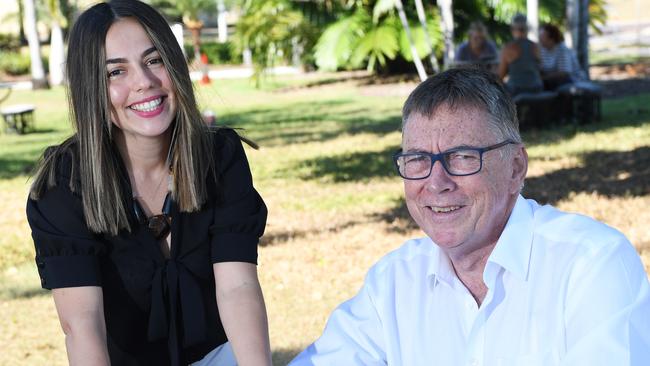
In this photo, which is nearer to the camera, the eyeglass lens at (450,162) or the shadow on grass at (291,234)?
the eyeglass lens at (450,162)

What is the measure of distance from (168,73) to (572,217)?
1341mm

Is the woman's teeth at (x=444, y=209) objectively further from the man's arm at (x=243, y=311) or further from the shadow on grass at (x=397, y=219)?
the shadow on grass at (x=397, y=219)

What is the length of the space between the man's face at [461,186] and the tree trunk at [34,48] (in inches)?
1242

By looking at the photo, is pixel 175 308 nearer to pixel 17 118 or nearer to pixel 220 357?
pixel 220 357

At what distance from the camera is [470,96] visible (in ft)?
8.02

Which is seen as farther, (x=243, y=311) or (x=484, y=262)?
(x=243, y=311)

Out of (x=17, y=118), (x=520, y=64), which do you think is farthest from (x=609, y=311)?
(x=17, y=118)

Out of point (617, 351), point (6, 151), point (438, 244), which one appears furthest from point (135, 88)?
point (6, 151)

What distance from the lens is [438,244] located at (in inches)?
99.2

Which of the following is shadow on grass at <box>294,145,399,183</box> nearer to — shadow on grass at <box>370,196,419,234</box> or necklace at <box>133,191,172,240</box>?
shadow on grass at <box>370,196,419,234</box>

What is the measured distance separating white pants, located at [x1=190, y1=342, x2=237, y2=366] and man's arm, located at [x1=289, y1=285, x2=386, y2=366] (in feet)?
2.70

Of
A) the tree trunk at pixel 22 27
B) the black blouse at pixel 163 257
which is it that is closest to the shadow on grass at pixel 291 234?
the black blouse at pixel 163 257

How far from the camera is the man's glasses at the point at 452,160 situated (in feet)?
8.07

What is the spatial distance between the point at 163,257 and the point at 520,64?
38.3ft
